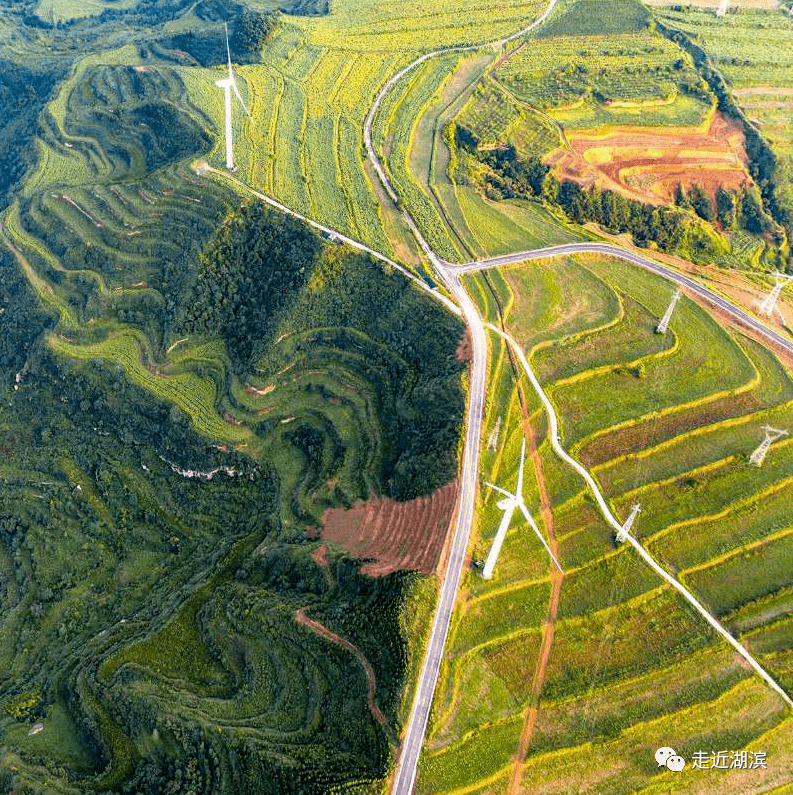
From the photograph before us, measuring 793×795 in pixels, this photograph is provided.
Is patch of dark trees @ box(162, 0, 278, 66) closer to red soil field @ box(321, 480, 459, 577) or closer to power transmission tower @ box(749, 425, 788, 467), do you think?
red soil field @ box(321, 480, 459, 577)

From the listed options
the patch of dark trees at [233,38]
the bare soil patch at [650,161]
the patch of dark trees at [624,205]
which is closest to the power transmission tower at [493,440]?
the patch of dark trees at [624,205]

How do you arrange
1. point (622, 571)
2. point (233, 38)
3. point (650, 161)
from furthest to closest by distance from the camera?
point (233, 38)
point (650, 161)
point (622, 571)

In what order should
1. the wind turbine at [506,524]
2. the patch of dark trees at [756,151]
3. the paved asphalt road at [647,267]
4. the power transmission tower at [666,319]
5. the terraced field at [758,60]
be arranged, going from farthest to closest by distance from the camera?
the terraced field at [758,60]
the patch of dark trees at [756,151]
the paved asphalt road at [647,267]
the power transmission tower at [666,319]
the wind turbine at [506,524]

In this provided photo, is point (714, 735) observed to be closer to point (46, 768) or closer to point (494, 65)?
point (46, 768)

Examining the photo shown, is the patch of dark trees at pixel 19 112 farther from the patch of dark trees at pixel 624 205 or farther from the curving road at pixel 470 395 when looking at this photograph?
the patch of dark trees at pixel 624 205

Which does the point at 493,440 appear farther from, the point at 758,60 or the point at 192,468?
the point at 758,60

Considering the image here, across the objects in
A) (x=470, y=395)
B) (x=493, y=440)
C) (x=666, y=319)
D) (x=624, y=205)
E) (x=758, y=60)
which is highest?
(x=758, y=60)

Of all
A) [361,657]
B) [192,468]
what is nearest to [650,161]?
[192,468]
